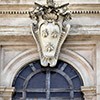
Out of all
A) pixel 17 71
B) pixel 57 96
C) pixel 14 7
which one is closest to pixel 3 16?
pixel 14 7

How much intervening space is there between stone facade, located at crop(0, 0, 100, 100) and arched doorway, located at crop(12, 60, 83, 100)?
154 millimetres

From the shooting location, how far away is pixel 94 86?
13469 millimetres

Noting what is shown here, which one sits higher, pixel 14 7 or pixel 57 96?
pixel 14 7

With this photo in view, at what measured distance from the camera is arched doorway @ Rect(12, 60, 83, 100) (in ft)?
44.7

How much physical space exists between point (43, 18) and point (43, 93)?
1608 mm

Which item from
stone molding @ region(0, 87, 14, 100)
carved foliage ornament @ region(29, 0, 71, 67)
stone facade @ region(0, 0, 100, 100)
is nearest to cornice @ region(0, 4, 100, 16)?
stone facade @ region(0, 0, 100, 100)

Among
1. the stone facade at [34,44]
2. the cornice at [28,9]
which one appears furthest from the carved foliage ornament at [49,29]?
the cornice at [28,9]

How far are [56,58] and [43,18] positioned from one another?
901mm

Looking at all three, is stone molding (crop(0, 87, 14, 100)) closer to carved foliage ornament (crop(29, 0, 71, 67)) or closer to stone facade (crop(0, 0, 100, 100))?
stone facade (crop(0, 0, 100, 100))

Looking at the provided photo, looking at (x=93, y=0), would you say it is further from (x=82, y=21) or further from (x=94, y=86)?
(x=94, y=86)

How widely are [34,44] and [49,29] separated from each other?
52cm

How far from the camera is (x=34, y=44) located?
13.8 metres

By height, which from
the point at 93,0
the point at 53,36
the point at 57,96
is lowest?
the point at 57,96

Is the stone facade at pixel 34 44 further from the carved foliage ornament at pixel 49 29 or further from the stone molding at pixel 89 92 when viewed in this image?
the carved foliage ornament at pixel 49 29
